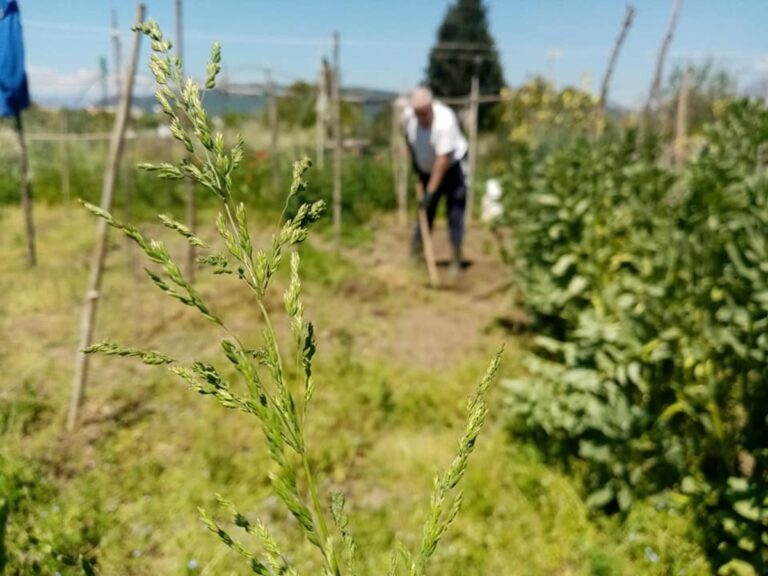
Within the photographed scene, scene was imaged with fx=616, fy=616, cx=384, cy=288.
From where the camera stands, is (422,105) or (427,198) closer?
(422,105)

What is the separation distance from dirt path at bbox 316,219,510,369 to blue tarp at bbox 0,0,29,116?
8.24 feet

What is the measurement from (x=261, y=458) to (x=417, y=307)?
8.94ft

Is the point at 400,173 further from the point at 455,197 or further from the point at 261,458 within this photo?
the point at 261,458

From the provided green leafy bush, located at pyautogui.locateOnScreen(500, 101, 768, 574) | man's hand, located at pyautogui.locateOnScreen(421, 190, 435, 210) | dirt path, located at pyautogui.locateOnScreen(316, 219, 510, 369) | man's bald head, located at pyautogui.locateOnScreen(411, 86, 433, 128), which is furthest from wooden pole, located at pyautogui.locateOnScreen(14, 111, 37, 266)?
green leafy bush, located at pyautogui.locateOnScreen(500, 101, 768, 574)

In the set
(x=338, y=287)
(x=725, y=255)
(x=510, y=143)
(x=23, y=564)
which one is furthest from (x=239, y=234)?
(x=510, y=143)

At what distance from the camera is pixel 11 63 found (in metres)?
3.00

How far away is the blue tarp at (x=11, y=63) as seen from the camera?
2.59 m

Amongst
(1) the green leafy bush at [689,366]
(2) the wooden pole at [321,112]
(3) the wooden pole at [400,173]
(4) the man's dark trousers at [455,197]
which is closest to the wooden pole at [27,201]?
(4) the man's dark trousers at [455,197]

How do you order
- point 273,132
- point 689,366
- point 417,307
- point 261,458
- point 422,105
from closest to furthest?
1. point 689,366
2. point 261,458
3. point 417,307
4. point 422,105
5. point 273,132

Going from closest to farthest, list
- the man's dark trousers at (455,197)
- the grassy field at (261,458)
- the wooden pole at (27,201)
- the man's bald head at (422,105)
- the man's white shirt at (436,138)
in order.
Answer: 1. the grassy field at (261,458)
2. the wooden pole at (27,201)
3. the man's bald head at (422,105)
4. the man's white shirt at (436,138)
5. the man's dark trousers at (455,197)

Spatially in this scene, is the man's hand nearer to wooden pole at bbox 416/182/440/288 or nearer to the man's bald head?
wooden pole at bbox 416/182/440/288

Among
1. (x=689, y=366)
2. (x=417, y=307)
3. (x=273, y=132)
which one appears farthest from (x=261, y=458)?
(x=273, y=132)

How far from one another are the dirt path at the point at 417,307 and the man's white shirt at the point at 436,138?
1.19 m

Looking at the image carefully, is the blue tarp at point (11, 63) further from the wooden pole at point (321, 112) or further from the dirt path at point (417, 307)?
the wooden pole at point (321, 112)
